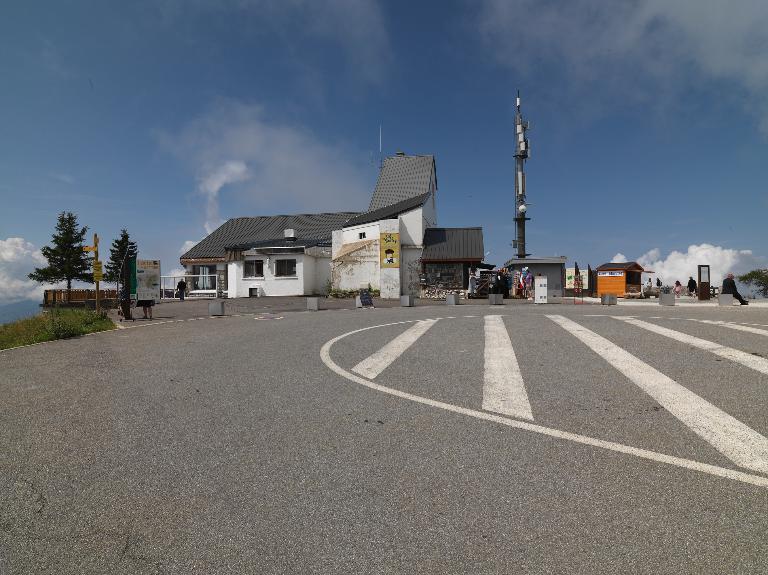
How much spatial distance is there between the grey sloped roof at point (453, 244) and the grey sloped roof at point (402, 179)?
608cm

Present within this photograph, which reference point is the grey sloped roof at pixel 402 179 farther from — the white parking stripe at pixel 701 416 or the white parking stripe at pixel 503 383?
the white parking stripe at pixel 701 416

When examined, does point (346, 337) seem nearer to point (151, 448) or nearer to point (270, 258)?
point (151, 448)

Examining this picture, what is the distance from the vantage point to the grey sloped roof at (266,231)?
139 ft

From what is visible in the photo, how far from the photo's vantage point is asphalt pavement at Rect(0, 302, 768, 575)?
2.14m

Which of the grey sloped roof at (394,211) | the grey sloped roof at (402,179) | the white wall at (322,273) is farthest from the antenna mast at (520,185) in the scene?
the white wall at (322,273)

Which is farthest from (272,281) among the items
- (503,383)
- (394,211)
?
(503,383)

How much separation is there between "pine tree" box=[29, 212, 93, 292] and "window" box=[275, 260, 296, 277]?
97.5 ft

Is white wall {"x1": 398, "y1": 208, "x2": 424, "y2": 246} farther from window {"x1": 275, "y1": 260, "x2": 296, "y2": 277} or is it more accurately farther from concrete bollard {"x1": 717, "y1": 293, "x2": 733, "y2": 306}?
concrete bollard {"x1": 717, "y1": 293, "x2": 733, "y2": 306}

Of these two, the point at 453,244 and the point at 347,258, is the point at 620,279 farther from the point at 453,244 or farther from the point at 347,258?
the point at 347,258

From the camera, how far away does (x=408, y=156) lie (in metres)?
46.4

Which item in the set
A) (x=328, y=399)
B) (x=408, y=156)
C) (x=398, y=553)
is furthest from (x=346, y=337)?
(x=408, y=156)

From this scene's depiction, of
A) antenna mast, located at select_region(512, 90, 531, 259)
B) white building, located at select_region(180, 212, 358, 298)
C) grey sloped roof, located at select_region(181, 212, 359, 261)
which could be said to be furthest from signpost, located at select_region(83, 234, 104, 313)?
antenna mast, located at select_region(512, 90, 531, 259)

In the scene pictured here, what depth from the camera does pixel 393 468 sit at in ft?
9.84

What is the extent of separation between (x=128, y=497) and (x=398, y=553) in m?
1.80
